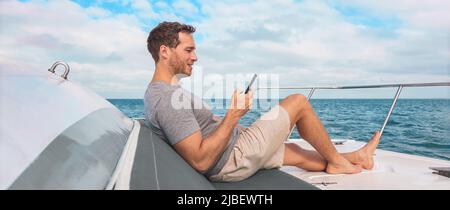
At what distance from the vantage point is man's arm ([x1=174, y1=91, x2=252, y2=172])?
140 cm

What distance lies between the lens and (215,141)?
1.41 meters

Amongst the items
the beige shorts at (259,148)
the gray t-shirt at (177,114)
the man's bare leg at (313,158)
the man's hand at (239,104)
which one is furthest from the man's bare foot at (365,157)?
the man's hand at (239,104)

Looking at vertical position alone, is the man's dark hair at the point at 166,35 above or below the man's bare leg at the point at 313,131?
above

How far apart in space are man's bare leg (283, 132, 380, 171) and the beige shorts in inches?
6.0

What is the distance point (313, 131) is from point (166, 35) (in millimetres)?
807

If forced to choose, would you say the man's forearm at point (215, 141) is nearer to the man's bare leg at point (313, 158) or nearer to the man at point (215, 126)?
the man at point (215, 126)

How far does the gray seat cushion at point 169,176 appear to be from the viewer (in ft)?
2.86

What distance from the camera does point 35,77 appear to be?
114cm

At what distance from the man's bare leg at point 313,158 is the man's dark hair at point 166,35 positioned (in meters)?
0.75
